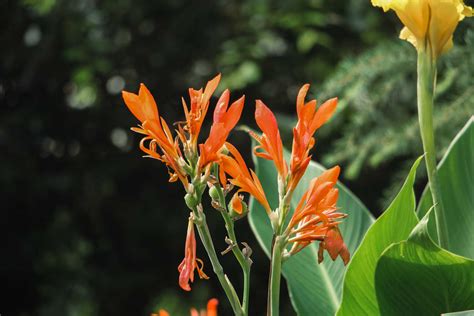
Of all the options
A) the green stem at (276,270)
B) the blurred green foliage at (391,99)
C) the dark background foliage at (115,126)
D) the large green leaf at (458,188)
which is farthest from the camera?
the dark background foliage at (115,126)

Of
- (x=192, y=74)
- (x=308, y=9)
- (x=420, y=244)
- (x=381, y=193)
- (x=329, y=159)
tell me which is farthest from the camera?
(x=192, y=74)

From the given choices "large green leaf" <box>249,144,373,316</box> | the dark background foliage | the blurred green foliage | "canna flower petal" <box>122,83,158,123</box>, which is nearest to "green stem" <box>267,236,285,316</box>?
"canna flower petal" <box>122,83,158,123</box>

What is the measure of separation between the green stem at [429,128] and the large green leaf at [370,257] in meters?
0.02

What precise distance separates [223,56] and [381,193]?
0.62m

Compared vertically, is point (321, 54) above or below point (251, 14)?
below

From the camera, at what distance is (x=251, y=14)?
230 cm

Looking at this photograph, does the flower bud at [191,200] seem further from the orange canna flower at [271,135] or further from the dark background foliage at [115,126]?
the dark background foliage at [115,126]

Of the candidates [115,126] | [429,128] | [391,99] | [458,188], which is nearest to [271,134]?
[429,128]

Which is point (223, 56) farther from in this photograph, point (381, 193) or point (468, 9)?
point (468, 9)

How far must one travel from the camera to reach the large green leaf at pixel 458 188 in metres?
0.82

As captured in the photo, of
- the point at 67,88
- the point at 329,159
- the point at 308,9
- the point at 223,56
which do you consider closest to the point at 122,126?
the point at 67,88

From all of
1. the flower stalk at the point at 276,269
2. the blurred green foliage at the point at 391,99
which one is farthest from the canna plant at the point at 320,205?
the blurred green foliage at the point at 391,99

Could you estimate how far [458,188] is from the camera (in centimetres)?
85

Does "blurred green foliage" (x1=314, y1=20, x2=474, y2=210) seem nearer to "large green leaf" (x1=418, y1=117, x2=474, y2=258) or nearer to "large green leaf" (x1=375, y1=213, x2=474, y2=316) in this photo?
"large green leaf" (x1=418, y1=117, x2=474, y2=258)
